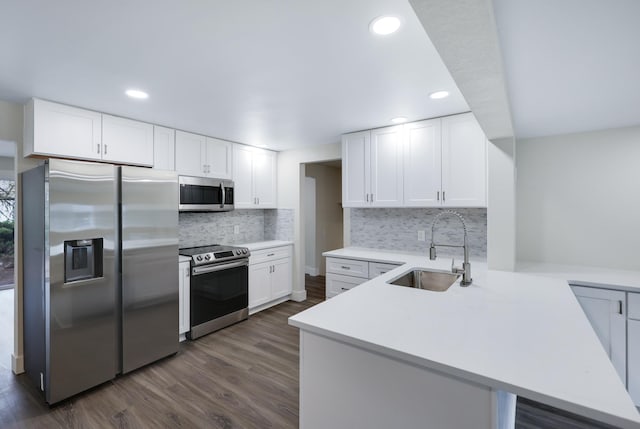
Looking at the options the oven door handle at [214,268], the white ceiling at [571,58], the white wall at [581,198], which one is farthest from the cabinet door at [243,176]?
the white wall at [581,198]

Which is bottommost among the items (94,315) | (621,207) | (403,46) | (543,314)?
(94,315)

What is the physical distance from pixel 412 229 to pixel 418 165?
0.80 metres

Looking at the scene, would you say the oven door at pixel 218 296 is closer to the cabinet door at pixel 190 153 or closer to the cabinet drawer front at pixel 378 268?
the cabinet door at pixel 190 153

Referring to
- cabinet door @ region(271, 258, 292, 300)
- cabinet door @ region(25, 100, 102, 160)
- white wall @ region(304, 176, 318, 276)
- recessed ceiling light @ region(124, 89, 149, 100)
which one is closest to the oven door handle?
cabinet door @ region(271, 258, 292, 300)

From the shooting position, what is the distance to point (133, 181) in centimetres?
259

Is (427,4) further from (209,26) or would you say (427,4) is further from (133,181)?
(133,181)

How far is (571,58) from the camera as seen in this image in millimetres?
1506

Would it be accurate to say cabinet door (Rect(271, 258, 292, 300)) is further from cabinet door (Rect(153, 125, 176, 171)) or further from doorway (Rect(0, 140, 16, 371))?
doorway (Rect(0, 140, 16, 371))

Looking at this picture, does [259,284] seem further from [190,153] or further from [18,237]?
[18,237]

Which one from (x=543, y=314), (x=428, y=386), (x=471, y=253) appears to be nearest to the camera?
(x=428, y=386)

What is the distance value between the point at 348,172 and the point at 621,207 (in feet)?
8.62

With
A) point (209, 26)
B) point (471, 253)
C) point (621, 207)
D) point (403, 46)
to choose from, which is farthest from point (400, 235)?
point (209, 26)

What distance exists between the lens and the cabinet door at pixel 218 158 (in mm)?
3685

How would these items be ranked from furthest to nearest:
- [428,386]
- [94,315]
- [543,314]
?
[94,315], [543,314], [428,386]
